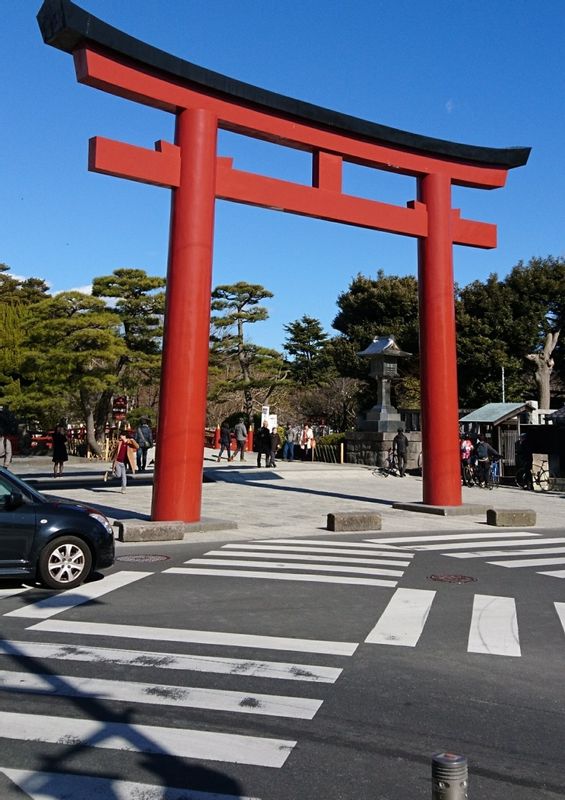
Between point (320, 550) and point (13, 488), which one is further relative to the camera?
point (320, 550)

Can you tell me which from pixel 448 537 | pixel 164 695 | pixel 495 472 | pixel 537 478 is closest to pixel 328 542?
pixel 448 537

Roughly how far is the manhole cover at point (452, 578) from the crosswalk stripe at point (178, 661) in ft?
13.4

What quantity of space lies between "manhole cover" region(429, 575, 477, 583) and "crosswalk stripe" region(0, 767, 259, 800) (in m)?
6.23

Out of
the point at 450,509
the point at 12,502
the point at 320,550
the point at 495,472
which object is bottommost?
the point at 320,550

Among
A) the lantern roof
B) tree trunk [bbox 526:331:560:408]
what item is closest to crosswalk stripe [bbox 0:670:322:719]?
the lantern roof

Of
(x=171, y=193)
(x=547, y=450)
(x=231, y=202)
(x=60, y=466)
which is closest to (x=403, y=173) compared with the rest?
(x=231, y=202)

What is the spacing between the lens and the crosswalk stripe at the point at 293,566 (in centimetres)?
998

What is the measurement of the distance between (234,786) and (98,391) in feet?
111

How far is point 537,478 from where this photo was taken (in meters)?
26.1

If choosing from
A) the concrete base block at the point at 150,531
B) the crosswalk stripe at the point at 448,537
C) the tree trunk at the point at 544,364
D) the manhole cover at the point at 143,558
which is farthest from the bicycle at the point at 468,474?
the tree trunk at the point at 544,364

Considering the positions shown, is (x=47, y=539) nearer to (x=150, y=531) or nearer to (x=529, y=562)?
(x=150, y=531)

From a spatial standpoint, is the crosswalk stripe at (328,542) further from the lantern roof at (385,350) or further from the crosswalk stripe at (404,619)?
the lantern roof at (385,350)

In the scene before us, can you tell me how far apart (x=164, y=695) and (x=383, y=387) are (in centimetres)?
2721

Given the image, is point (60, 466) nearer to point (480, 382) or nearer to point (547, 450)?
point (547, 450)
